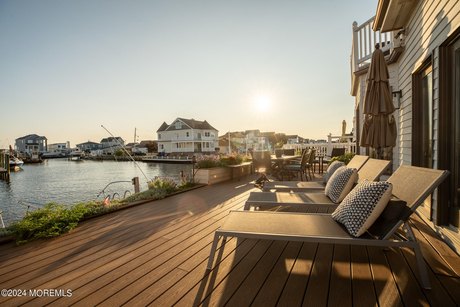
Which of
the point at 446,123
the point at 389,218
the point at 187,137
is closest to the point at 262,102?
the point at 446,123

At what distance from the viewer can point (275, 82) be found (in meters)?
10.3

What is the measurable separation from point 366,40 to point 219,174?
602 centimetres

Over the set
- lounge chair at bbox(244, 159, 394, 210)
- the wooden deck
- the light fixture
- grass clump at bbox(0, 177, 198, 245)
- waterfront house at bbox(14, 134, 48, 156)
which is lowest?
the wooden deck

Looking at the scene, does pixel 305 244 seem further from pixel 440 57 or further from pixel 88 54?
pixel 88 54

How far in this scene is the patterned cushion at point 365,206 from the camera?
1682 mm

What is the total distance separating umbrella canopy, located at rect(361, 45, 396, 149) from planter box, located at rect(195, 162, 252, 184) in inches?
171

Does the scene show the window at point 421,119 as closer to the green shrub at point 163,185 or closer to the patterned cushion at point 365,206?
the patterned cushion at point 365,206

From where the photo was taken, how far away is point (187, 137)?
37.2 m

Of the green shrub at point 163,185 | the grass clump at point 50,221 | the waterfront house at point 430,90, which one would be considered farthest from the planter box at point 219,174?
the waterfront house at point 430,90

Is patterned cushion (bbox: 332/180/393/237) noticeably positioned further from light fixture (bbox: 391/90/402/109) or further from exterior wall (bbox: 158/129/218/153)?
exterior wall (bbox: 158/129/218/153)

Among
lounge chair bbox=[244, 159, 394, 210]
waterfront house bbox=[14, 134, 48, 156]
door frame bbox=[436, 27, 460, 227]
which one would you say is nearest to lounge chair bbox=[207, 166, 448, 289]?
lounge chair bbox=[244, 159, 394, 210]

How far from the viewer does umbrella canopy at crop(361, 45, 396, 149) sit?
11.4ft

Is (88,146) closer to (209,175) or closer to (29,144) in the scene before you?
(29,144)

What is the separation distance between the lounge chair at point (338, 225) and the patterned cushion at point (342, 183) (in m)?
0.49
